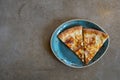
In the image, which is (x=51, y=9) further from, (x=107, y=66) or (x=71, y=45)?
(x=107, y=66)

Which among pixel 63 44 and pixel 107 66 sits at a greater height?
pixel 63 44

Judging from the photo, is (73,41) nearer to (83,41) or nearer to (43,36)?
(83,41)

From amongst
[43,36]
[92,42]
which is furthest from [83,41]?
[43,36]

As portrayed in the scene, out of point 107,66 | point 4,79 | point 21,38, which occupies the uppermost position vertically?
point 21,38

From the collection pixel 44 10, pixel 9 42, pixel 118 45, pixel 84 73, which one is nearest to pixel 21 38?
pixel 9 42
